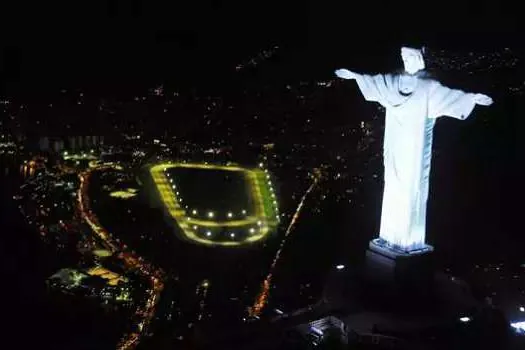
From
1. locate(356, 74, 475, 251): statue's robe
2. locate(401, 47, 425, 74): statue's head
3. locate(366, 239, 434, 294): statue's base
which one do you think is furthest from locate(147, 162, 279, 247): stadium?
locate(401, 47, 425, 74): statue's head

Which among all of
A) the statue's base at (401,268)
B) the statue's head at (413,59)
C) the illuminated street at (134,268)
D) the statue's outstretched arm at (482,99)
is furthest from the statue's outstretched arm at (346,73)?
the illuminated street at (134,268)

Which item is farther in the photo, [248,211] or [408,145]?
[248,211]

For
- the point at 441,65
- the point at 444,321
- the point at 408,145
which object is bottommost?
the point at 444,321

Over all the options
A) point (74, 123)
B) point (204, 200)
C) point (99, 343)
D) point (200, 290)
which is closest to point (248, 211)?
point (204, 200)

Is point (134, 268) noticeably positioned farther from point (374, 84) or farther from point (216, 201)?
point (374, 84)

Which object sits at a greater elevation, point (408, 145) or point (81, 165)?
point (408, 145)

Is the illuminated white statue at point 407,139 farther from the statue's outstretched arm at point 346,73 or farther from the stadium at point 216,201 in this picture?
the stadium at point 216,201

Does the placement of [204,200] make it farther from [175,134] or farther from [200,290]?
[175,134]

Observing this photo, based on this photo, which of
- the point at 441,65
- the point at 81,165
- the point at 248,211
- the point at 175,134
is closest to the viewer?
the point at 441,65
